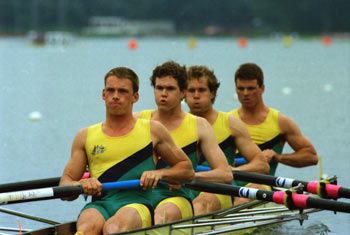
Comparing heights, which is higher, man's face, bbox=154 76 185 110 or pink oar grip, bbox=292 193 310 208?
man's face, bbox=154 76 185 110

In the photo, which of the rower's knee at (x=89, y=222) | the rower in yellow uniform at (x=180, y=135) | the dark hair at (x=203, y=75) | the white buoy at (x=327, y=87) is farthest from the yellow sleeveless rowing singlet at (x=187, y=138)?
the white buoy at (x=327, y=87)

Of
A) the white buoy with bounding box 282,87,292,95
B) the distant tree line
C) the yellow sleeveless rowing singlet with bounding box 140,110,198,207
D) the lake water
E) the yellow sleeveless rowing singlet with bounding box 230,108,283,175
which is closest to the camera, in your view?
the yellow sleeveless rowing singlet with bounding box 140,110,198,207

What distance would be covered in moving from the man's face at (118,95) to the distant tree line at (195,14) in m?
80.6

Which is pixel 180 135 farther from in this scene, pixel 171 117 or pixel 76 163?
pixel 76 163

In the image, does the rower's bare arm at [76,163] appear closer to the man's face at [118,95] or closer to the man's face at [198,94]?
the man's face at [118,95]

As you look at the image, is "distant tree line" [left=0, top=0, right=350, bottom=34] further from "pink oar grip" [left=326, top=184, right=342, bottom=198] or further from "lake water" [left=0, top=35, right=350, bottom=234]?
"pink oar grip" [left=326, top=184, right=342, bottom=198]

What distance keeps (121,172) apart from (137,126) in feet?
1.21

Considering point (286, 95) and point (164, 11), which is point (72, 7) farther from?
point (286, 95)

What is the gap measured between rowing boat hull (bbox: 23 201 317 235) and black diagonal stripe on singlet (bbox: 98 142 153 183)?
431 millimetres

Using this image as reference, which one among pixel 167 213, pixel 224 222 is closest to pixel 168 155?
pixel 167 213

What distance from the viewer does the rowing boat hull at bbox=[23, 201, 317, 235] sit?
5922 mm

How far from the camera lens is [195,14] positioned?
9838 cm

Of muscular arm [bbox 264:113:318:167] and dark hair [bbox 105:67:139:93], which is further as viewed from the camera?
muscular arm [bbox 264:113:318:167]

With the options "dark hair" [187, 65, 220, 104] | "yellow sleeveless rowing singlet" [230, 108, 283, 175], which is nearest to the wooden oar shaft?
"dark hair" [187, 65, 220, 104]
